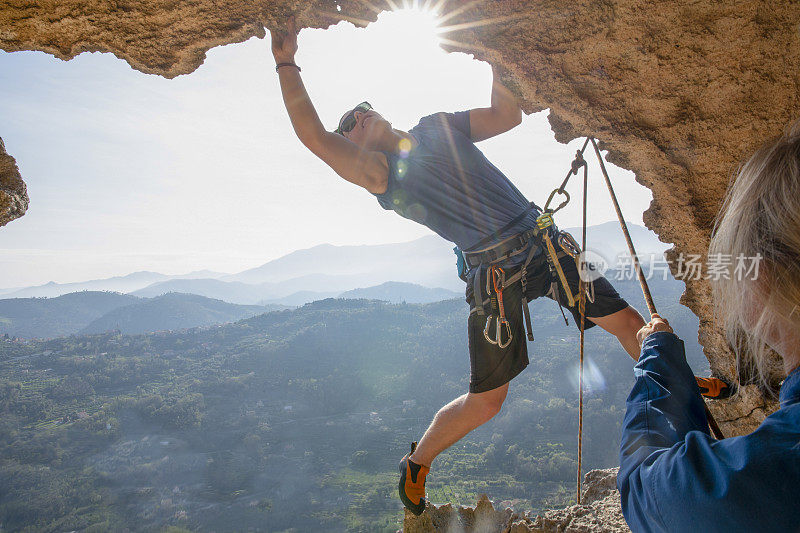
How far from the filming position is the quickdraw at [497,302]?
2443 millimetres

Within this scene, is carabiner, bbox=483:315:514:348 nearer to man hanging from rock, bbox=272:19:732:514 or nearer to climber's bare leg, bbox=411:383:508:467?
man hanging from rock, bbox=272:19:732:514

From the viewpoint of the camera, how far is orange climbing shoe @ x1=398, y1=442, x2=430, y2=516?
269cm

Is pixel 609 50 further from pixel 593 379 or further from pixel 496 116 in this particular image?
pixel 593 379

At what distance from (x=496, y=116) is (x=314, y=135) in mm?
1154

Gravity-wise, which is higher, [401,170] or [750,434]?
[401,170]

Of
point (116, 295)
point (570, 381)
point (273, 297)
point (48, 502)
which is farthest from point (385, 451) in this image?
point (273, 297)

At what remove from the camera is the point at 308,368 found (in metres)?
65.6

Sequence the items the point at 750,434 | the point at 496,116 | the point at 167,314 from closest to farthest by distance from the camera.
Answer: the point at 750,434, the point at 496,116, the point at 167,314

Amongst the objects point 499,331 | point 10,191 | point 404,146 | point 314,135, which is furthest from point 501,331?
point 10,191

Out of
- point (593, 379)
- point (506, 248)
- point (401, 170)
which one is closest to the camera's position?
point (401, 170)

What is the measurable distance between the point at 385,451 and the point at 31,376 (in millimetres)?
49682

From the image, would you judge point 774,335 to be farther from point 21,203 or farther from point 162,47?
point 21,203

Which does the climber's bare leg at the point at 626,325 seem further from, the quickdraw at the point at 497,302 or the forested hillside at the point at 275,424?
the forested hillside at the point at 275,424

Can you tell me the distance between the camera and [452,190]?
2387 mm
